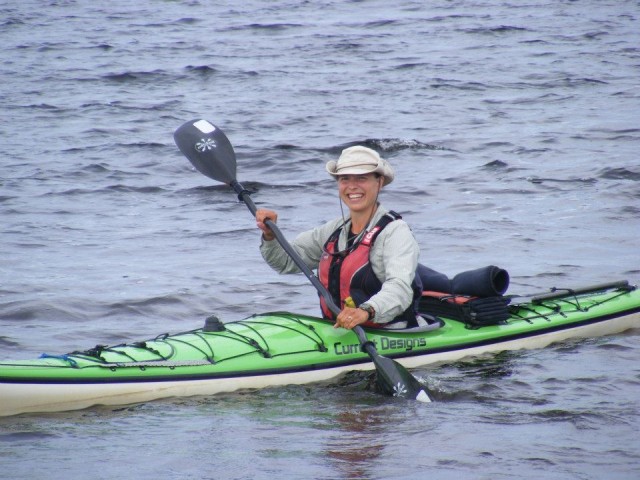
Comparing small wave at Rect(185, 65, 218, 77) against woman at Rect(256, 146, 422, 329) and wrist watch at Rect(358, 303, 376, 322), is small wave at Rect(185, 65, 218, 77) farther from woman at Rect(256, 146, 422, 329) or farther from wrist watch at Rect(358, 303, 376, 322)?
wrist watch at Rect(358, 303, 376, 322)

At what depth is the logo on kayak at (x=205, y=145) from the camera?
7.05 m

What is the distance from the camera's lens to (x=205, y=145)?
23.2 feet

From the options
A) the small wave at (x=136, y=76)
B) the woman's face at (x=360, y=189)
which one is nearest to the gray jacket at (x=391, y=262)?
the woman's face at (x=360, y=189)

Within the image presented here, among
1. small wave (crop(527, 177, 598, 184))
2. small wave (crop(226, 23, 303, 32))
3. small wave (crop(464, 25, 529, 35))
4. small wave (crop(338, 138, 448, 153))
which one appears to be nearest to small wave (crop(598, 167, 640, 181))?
small wave (crop(527, 177, 598, 184))

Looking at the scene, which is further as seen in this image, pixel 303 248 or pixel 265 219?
pixel 303 248

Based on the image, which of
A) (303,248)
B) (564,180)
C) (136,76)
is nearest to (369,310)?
(303,248)

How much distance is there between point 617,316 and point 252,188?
572 centimetres

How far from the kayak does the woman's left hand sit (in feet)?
1.39

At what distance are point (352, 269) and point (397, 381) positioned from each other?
2.17 feet

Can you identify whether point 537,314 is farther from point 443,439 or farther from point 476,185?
point 476,185

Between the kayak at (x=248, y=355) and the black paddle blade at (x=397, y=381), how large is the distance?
28 cm

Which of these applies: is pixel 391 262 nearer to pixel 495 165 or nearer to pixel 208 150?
pixel 208 150

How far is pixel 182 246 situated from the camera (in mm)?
9805

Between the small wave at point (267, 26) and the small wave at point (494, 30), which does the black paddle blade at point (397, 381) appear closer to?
the small wave at point (494, 30)
